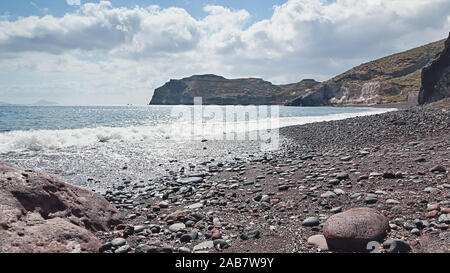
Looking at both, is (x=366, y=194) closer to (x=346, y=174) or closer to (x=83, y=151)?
(x=346, y=174)

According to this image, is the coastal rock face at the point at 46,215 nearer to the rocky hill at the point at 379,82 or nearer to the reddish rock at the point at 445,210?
the reddish rock at the point at 445,210

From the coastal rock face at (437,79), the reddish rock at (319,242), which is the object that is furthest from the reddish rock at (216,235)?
the coastal rock face at (437,79)

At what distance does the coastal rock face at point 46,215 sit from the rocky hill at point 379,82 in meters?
117

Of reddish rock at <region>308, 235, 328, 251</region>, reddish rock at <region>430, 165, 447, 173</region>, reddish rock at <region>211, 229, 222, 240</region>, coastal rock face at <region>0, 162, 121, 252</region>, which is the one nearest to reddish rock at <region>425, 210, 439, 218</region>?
reddish rock at <region>308, 235, 328, 251</region>

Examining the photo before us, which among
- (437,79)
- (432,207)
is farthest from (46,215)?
(437,79)

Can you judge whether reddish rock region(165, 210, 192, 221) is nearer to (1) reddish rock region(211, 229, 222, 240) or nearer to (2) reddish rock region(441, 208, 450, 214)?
(1) reddish rock region(211, 229, 222, 240)

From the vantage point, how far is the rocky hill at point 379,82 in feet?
397

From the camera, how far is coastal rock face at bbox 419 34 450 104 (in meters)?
45.5

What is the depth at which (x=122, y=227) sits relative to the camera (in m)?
5.56

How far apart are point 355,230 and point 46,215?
4937 mm

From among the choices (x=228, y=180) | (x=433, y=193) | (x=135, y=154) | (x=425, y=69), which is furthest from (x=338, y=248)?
(x=425, y=69)

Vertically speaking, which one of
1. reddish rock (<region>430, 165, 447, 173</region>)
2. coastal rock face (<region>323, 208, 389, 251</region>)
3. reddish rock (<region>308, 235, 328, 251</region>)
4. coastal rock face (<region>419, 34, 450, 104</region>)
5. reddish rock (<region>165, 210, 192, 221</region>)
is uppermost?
coastal rock face (<region>419, 34, 450, 104</region>)

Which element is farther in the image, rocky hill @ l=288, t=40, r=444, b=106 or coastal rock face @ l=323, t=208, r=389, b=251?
rocky hill @ l=288, t=40, r=444, b=106

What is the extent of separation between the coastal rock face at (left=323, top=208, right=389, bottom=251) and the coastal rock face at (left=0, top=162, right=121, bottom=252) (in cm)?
364
